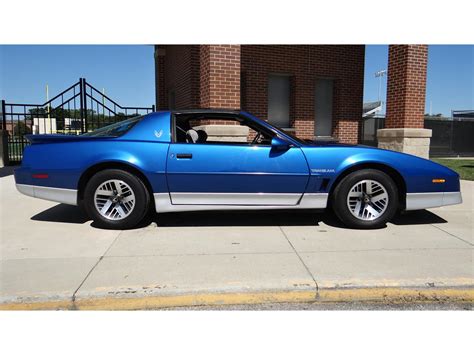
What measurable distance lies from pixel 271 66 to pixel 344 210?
25.2 ft

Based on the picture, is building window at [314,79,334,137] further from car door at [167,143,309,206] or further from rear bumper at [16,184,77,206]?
rear bumper at [16,184,77,206]

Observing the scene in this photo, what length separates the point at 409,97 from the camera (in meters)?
9.17

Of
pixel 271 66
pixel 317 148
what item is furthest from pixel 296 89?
pixel 317 148

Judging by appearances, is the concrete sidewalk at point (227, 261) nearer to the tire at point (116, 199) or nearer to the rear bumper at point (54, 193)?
the tire at point (116, 199)

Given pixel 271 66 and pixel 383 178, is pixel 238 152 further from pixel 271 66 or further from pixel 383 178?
pixel 271 66

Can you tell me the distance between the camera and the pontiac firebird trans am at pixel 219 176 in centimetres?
464

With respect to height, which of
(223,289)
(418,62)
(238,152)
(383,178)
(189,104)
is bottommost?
(223,289)

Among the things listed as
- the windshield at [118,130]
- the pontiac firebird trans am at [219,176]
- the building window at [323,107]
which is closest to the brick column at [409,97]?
the building window at [323,107]

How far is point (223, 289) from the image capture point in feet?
10.2

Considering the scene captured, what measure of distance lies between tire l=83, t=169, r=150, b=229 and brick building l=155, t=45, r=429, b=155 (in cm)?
608

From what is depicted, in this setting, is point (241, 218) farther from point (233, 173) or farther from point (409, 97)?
point (409, 97)

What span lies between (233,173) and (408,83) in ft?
21.5

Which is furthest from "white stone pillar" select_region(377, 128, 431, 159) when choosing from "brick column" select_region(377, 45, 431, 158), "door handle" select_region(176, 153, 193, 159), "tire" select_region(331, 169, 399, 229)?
"door handle" select_region(176, 153, 193, 159)

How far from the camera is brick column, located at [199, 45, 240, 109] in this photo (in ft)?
24.8
